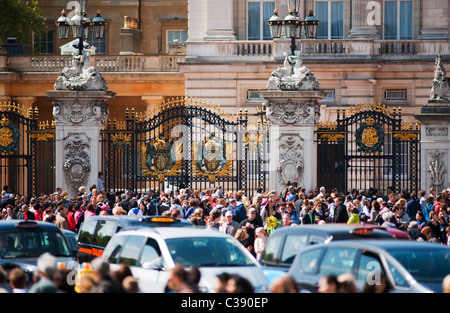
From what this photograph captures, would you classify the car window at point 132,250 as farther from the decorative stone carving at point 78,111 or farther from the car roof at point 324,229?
the decorative stone carving at point 78,111

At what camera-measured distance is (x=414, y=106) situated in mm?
38906

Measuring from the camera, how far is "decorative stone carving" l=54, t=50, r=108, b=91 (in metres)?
27.3

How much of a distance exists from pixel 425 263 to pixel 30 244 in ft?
21.9

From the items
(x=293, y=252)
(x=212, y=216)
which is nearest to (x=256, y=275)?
(x=293, y=252)

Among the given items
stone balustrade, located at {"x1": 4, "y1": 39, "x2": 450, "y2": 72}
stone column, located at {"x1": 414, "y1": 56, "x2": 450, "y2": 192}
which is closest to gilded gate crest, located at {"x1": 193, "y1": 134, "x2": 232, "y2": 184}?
stone column, located at {"x1": 414, "y1": 56, "x2": 450, "y2": 192}

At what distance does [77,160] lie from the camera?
27641 mm

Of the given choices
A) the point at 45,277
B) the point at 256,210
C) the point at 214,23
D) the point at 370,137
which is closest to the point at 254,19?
the point at 214,23

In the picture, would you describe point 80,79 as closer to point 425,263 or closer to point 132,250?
point 132,250

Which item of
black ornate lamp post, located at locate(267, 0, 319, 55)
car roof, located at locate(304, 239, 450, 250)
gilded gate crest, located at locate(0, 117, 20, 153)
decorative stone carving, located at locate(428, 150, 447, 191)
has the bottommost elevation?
car roof, located at locate(304, 239, 450, 250)

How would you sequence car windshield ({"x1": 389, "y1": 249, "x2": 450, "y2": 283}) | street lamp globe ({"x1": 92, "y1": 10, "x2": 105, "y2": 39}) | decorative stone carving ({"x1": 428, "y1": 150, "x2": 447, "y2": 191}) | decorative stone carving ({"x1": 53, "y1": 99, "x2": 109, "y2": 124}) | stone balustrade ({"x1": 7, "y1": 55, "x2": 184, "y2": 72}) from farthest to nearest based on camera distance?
stone balustrade ({"x1": 7, "y1": 55, "x2": 184, "y2": 72}), street lamp globe ({"x1": 92, "y1": 10, "x2": 105, "y2": 39}), decorative stone carving ({"x1": 53, "y1": 99, "x2": 109, "y2": 124}), decorative stone carving ({"x1": 428, "y1": 150, "x2": 447, "y2": 191}), car windshield ({"x1": 389, "y1": 249, "x2": 450, "y2": 283})

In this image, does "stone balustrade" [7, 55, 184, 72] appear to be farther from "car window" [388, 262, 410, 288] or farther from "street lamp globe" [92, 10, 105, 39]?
"car window" [388, 262, 410, 288]

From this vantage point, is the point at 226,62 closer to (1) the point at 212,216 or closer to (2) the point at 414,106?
(2) the point at 414,106

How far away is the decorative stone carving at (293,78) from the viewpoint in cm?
2636

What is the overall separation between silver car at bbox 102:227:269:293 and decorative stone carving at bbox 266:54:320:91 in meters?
12.2
